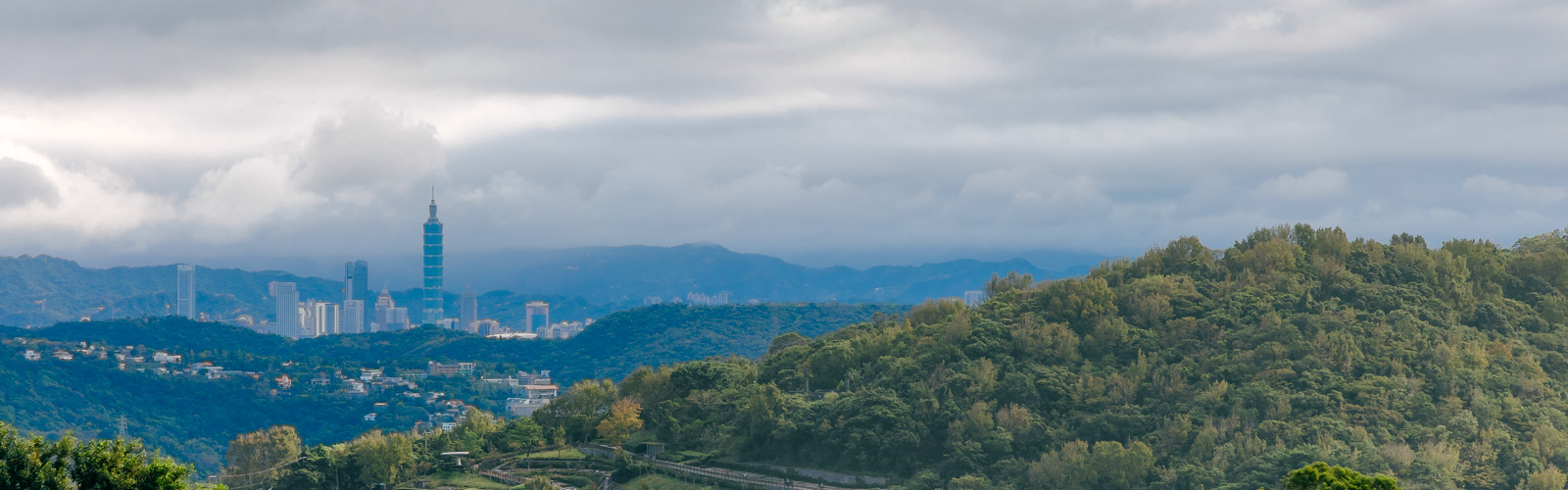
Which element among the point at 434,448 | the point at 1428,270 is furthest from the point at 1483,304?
the point at 434,448

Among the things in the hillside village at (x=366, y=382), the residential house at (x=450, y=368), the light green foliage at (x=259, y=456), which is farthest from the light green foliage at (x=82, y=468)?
the residential house at (x=450, y=368)

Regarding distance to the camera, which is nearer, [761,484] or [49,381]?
[761,484]

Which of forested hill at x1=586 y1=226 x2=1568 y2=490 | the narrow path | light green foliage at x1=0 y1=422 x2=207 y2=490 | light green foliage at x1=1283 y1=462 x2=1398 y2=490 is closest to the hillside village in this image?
forested hill at x1=586 y1=226 x2=1568 y2=490

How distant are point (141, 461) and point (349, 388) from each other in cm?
14967

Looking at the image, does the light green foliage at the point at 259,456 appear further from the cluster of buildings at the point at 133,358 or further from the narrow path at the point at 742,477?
Result: the cluster of buildings at the point at 133,358

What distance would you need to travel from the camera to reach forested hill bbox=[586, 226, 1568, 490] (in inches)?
2099

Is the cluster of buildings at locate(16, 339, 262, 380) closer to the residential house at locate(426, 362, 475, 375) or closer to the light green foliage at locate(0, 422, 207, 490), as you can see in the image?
the residential house at locate(426, 362, 475, 375)

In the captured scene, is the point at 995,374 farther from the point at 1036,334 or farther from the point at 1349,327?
the point at 1349,327

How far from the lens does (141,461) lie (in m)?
27.5

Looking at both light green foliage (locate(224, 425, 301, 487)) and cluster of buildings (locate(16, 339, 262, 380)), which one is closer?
light green foliage (locate(224, 425, 301, 487))

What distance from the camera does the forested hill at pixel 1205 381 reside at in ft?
175

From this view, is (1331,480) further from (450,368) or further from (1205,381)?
(450,368)

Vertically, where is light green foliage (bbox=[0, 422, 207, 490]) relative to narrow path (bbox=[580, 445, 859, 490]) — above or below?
above

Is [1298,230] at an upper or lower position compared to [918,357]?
upper
